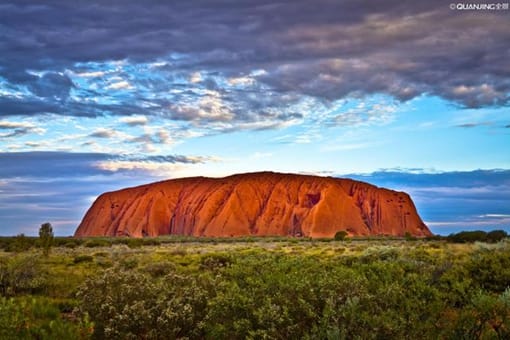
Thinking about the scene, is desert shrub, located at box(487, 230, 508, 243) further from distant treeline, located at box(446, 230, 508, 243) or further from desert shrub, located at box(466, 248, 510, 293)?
desert shrub, located at box(466, 248, 510, 293)

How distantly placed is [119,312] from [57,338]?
3.84 m

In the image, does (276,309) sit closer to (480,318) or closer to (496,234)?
(480,318)

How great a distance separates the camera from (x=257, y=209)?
109125 mm

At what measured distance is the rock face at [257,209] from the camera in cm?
10338

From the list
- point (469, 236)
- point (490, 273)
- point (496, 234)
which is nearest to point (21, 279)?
point (490, 273)

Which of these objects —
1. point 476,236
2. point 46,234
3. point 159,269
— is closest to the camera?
point 159,269

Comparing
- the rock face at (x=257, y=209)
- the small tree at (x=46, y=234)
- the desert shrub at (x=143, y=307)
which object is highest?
the rock face at (x=257, y=209)

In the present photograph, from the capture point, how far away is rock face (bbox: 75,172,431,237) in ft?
339

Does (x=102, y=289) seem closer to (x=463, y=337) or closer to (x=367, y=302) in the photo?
(x=367, y=302)

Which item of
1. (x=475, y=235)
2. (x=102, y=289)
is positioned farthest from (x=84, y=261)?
(x=475, y=235)

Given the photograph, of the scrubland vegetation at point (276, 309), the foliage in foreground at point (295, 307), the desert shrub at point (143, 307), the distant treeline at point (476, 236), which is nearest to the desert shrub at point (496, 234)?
the distant treeline at point (476, 236)

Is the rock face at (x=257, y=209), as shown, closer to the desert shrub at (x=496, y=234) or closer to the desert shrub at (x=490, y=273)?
the desert shrub at (x=496, y=234)

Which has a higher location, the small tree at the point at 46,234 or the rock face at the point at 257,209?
the rock face at the point at 257,209

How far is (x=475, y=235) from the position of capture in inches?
2192
